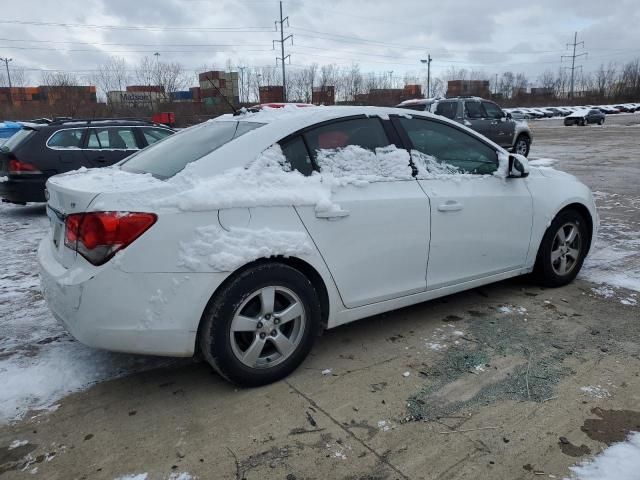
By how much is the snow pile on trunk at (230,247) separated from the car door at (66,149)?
6.48 meters

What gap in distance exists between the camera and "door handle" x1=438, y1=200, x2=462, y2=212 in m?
3.74

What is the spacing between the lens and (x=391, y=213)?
348cm

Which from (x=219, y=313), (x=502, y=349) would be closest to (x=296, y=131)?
(x=219, y=313)

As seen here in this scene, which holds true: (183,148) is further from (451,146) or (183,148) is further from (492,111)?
(492,111)

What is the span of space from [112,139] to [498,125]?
11.5 meters

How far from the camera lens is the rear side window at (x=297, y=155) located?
10.6 feet

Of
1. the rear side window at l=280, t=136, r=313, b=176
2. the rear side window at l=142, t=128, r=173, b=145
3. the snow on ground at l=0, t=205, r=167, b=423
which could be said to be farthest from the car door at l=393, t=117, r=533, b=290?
the rear side window at l=142, t=128, r=173, b=145

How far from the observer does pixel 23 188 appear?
8.06 m

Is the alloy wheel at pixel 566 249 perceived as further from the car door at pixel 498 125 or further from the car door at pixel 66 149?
the car door at pixel 498 125

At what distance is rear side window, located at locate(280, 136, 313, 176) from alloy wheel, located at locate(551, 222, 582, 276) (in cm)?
252

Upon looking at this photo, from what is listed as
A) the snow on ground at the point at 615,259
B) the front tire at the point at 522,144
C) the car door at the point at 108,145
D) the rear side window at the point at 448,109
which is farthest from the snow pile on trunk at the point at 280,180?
the front tire at the point at 522,144

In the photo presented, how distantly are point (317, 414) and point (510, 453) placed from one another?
0.99m

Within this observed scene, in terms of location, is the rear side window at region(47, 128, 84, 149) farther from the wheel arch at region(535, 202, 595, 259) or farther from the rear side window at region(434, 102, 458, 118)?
the rear side window at region(434, 102, 458, 118)

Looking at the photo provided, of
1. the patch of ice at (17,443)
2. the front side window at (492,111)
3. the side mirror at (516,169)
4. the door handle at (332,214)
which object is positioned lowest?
the patch of ice at (17,443)
